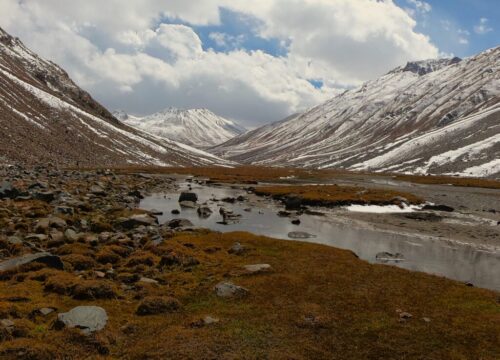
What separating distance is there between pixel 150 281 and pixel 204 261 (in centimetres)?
647

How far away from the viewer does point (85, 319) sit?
1847 centimetres

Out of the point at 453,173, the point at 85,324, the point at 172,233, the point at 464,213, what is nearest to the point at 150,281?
the point at 85,324

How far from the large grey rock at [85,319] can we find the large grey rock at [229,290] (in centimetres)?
665

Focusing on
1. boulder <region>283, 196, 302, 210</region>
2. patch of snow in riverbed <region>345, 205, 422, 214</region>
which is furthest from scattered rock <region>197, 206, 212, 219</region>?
patch of snow in riverbed <region>345, 205, 422, 214</region>

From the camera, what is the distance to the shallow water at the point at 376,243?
3409 centimetres

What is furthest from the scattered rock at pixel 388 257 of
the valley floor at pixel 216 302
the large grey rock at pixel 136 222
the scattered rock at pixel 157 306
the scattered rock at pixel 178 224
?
the large grey rock at pixel 136 222

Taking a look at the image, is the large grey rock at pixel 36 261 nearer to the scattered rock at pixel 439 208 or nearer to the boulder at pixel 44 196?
the boulder at pixel 44 196

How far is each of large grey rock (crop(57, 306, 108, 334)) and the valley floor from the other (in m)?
0.08

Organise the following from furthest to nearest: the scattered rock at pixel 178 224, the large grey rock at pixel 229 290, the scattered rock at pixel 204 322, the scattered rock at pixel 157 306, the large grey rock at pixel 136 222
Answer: the scattered rock at pixel 178 224
the large grey rock at pixel 136 222
the large grey rock at pixel 229 290
the scattered rock at pixel 157 306
the scattered rock at pixel 204 322

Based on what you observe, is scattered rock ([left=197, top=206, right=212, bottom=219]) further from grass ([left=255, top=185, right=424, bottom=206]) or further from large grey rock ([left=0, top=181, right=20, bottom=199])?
large grey rock ([left=0, top=181, right=20, bottom=199])

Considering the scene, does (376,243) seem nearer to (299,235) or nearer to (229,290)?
(299,235)

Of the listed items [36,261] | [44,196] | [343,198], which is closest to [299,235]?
[36,261]

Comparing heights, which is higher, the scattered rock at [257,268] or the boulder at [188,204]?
the scattered rock at [257,268]

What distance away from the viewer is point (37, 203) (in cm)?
4697
